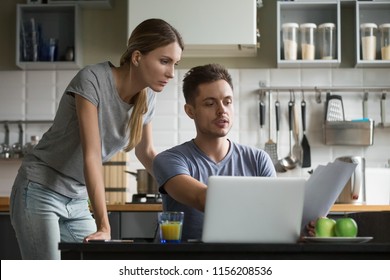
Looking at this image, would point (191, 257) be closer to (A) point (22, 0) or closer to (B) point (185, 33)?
(B) point (185, 33)

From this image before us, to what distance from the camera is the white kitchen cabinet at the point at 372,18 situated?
4.47m

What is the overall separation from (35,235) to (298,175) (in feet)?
8.34

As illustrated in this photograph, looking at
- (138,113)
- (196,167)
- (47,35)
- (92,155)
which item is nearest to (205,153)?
(196,167)

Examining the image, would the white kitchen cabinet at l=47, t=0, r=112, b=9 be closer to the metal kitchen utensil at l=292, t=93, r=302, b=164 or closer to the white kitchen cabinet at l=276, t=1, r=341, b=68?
the white kitchen cabinet at l=276, t=1, r=341, b=68

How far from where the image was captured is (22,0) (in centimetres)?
480

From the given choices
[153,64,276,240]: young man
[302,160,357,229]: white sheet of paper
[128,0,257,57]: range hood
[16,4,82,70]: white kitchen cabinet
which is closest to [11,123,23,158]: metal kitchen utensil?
[16,4,82,70]: white kitchen cabinet

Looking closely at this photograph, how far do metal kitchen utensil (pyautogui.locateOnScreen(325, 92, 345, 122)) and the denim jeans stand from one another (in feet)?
8.17

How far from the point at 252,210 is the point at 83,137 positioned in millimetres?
709

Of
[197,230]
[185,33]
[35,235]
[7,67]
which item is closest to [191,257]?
[197,230]

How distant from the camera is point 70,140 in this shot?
239 centimetres

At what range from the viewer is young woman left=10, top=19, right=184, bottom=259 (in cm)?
228

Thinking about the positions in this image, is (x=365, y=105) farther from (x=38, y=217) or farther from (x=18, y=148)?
(x=38, y=217)

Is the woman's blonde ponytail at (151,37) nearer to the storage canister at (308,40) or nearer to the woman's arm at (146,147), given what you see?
the woman's arm at (146,147)

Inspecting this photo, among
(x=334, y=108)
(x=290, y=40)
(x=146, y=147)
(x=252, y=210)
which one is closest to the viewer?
(x=252, y=210)
